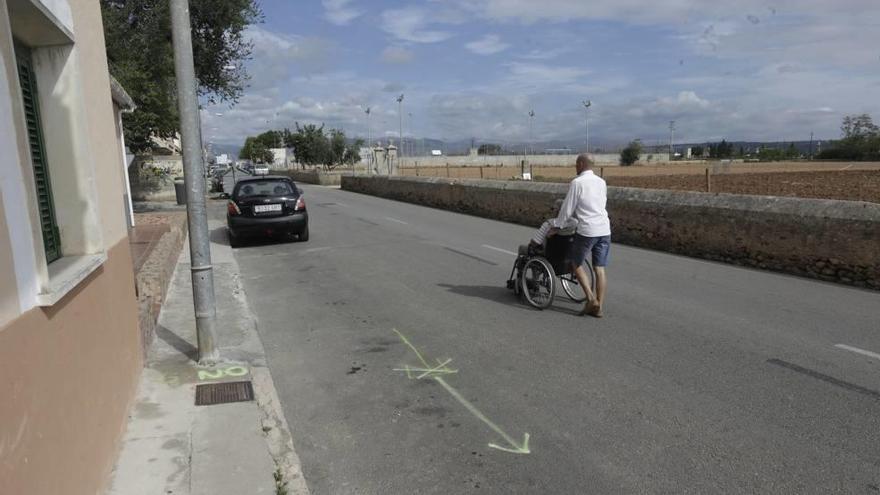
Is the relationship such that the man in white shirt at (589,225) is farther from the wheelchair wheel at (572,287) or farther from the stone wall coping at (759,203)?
the stone wall coping at (759,203)

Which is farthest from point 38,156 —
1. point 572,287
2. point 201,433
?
point 572,287

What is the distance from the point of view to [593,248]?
680 centimetres

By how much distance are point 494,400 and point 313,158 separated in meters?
70.7

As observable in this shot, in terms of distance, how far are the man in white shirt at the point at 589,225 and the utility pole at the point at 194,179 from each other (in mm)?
3678

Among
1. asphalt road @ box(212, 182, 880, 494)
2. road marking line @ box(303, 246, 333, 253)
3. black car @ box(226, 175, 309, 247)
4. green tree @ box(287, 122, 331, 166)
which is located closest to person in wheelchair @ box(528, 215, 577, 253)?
asphalt road @ box(212, 182, 880, 494)

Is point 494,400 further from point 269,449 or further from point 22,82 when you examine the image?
point 22,82

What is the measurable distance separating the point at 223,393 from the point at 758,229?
8.41m

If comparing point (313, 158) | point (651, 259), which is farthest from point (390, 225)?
point (313, 158)

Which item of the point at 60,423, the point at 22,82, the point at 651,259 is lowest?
the point at 651,259

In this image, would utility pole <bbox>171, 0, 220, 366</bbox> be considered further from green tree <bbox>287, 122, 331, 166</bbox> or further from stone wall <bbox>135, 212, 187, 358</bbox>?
green tree <bbox>287, 122, 331, 166</bbox>

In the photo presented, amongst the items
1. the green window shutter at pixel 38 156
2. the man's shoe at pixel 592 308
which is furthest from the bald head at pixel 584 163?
the green window shutter at pixel 38 156

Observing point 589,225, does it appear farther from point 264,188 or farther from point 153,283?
point 264,188

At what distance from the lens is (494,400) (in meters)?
4.62

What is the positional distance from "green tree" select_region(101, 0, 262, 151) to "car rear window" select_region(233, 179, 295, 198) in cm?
658
